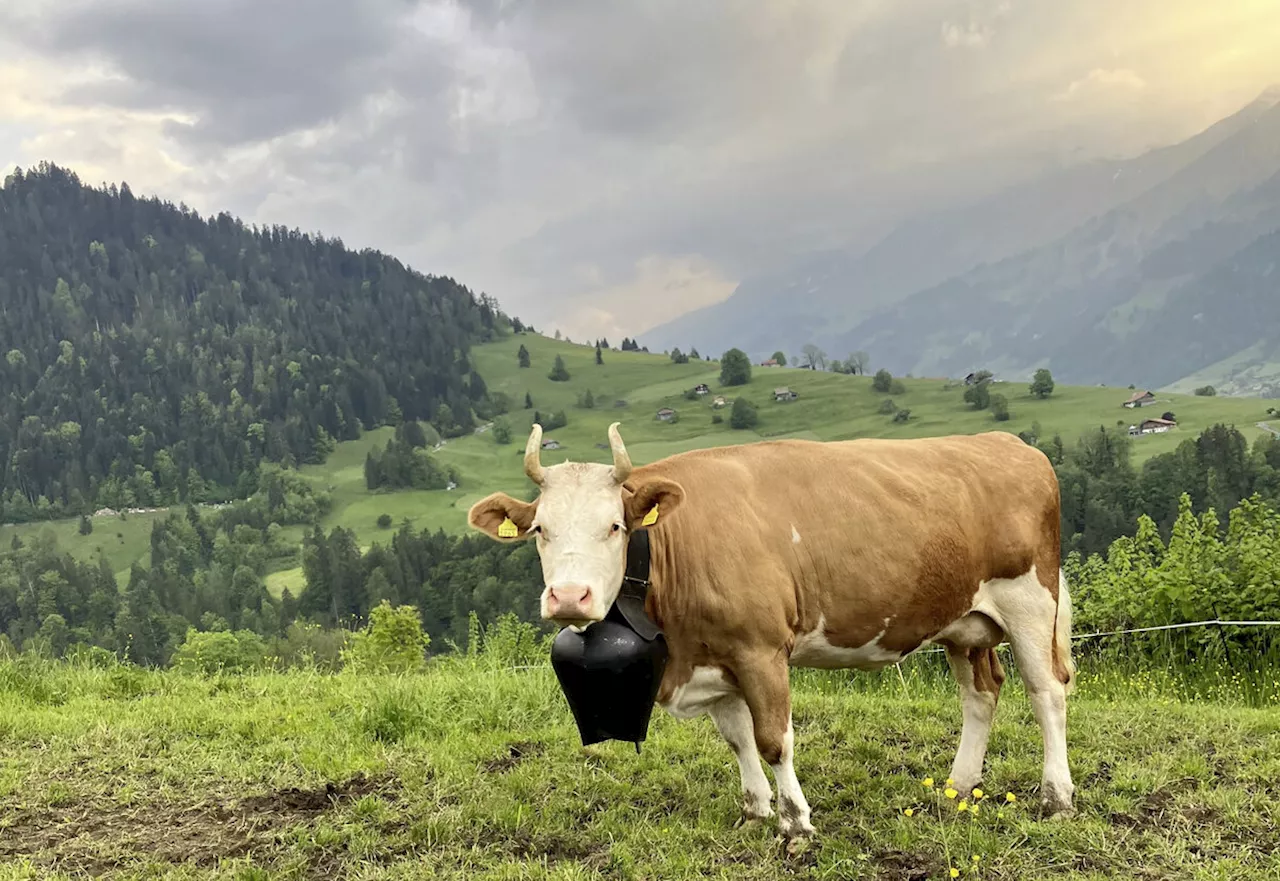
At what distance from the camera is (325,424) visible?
19225 centimetres

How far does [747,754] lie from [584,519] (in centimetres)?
197

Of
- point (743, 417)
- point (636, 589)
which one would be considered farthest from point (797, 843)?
point (743, 417)

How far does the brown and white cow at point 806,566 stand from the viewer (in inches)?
198

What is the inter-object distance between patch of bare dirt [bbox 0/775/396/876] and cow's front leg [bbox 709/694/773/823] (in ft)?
7.59

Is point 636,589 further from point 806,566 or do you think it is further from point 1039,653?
point 1039,653

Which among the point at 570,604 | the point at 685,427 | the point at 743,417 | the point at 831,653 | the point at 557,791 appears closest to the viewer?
the point at 570,604

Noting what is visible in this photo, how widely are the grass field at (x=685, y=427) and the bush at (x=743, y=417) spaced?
200 cm

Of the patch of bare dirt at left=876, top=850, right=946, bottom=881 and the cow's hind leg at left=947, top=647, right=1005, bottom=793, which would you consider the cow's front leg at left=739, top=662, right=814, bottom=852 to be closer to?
the patch of bare dirt at left=876, top=850, right=946, bottom=881

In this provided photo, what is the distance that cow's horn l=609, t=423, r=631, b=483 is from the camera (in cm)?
484

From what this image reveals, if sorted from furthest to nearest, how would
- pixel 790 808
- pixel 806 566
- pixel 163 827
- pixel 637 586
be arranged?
pixel 163 827
pixel 806 566
pixel 790 808
pixel 637 586

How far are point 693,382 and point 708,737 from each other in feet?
617

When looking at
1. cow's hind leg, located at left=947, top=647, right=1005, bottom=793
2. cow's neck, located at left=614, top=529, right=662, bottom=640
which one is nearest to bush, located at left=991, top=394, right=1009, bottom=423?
cow's hind leg, located at left=947, top=647, right=1005, bottom=793

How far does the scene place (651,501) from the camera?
5.04 metres

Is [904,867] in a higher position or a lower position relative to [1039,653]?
lower
